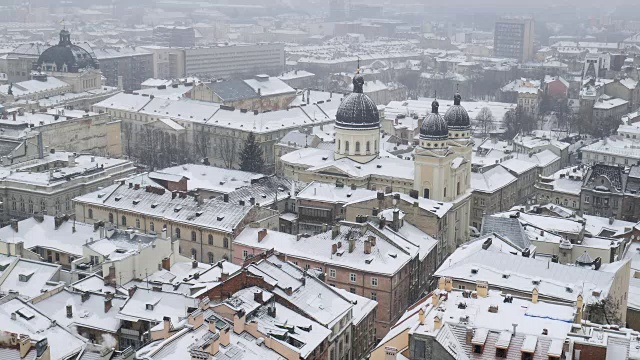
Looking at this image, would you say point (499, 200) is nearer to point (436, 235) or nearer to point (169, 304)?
point (436, 235)

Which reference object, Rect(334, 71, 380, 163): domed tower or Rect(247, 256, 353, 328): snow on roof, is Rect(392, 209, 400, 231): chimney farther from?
Rect(334, 71, 380, 163): domed tower

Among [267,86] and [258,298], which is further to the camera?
[267,86]

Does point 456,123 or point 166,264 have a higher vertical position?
point 456,123

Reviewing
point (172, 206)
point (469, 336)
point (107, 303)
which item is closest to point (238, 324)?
point (469, 336)

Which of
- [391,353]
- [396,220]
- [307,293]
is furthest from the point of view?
[396,220]

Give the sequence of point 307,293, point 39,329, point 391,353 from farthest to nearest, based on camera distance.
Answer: point 307,293 → point 39,329 → point 391,353

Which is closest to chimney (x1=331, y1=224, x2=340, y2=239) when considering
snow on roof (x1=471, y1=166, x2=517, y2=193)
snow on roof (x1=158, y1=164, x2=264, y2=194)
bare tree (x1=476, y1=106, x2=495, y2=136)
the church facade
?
the church facade

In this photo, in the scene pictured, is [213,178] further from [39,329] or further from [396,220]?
[39,329]

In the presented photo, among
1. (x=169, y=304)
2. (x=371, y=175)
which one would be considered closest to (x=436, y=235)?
(x=371, y=175)
